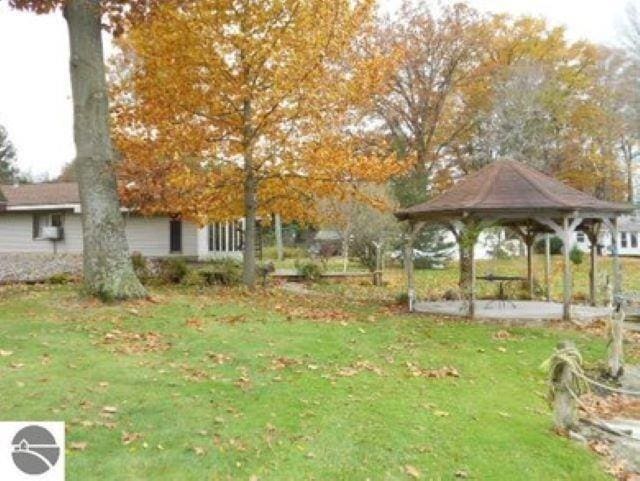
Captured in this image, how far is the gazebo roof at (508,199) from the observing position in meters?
15.5

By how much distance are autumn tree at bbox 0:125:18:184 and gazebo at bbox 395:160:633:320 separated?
192ft

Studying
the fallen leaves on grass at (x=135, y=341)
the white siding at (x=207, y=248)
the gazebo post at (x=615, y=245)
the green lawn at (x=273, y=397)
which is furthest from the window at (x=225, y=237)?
the fallen leaves on grass at (x=135, y=341)

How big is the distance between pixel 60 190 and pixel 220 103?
46.0 feet

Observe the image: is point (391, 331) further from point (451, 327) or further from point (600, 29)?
point (600, 29)

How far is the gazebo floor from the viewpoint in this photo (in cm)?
1578

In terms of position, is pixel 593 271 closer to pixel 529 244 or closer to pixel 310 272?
pixel 529 244

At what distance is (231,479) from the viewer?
5527 mm

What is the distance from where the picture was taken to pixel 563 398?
7.50 metres

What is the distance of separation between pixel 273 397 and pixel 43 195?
76.3 feet

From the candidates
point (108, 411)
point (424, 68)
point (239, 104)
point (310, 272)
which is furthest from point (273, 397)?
point (424, 68)

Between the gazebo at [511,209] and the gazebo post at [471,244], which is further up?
the gazebo at [511,209]

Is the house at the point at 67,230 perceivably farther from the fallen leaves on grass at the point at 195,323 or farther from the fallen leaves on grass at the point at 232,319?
the fallen leaves on grass at the point at 195,323

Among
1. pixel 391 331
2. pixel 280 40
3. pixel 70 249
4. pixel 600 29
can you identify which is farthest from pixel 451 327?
pixel 600 29

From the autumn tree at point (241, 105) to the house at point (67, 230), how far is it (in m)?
7.57
